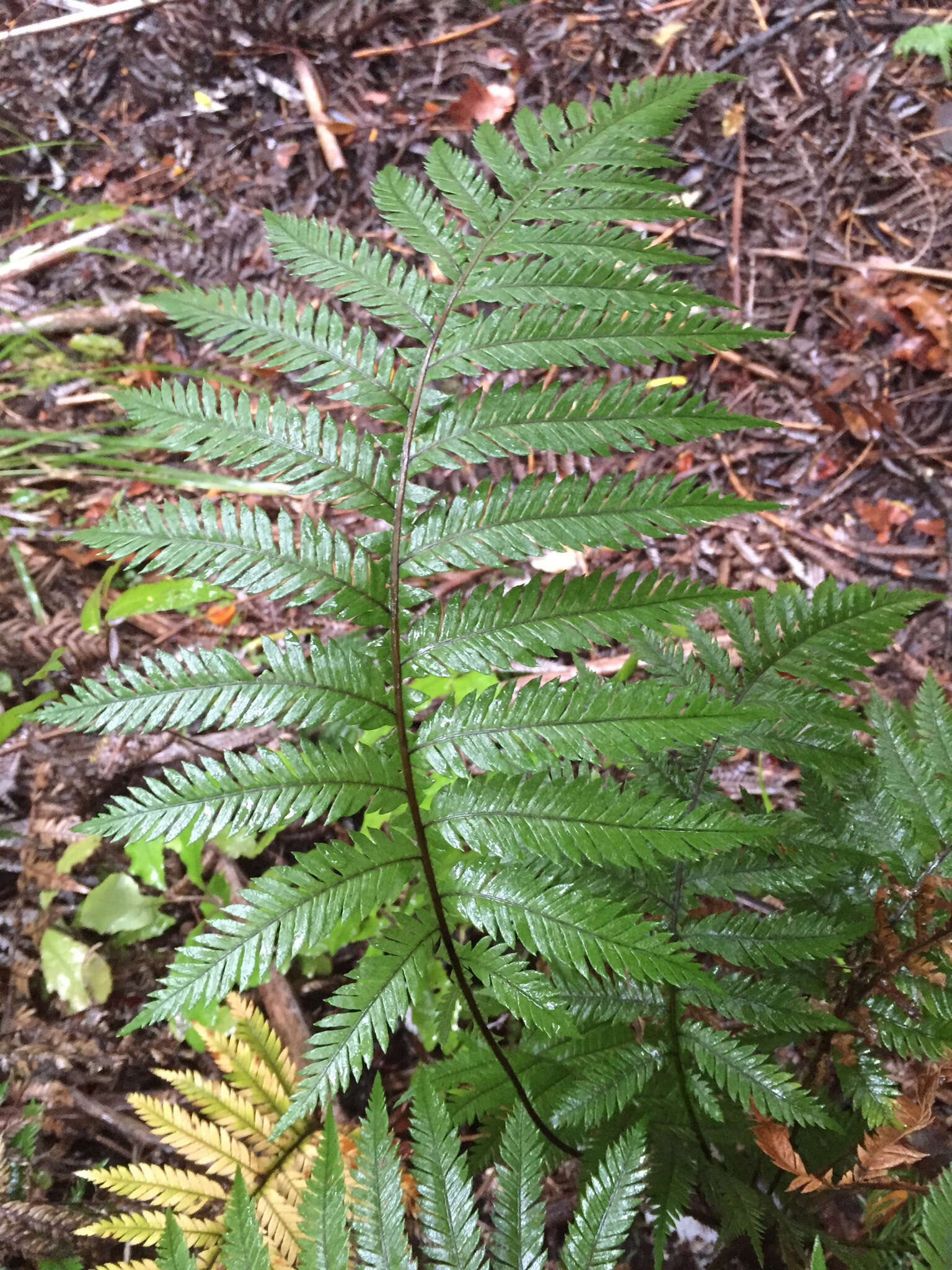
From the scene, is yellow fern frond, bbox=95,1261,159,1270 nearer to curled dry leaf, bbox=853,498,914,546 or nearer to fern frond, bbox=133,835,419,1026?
fern frond, bbox=133,835,419,1026

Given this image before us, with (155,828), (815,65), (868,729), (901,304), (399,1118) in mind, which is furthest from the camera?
(815,65)

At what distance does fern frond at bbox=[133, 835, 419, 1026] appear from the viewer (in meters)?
1.02

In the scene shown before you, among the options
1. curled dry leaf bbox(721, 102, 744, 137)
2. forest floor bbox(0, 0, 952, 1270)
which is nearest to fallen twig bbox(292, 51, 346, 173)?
forest floor bbox(0, 0, 952, 1270)

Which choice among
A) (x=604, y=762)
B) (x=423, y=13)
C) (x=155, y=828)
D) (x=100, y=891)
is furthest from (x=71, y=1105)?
(x=423, y=13)

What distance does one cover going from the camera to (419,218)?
1321 millimetres

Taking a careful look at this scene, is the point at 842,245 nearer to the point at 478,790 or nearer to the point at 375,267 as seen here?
the point at 375,267

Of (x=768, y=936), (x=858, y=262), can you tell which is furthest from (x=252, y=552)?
(x=858, y=262)

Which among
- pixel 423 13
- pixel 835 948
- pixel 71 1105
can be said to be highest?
pixel 423 13

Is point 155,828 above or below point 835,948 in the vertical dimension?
above

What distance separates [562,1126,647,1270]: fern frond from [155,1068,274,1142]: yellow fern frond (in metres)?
0.83

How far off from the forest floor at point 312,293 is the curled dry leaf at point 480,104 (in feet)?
0.04

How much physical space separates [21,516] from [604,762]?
2696 millimetres

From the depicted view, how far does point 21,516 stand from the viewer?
2.92 meters

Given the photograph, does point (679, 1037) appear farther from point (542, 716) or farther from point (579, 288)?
point (579, 288)
